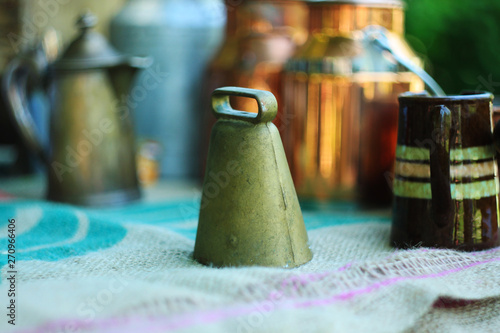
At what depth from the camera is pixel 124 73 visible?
3.27 feet

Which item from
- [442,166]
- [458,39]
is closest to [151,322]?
[442,166]

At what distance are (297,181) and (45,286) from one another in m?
0.51

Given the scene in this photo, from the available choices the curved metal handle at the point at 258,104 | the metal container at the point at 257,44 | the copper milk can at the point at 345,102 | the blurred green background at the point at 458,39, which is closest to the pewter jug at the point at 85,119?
the metal container at the point at 257,44

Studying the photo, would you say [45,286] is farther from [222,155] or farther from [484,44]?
[484,44]

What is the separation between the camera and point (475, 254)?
2.11 ft

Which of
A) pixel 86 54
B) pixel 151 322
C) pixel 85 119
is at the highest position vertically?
pixel 86 54

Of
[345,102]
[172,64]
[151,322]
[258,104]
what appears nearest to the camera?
[151,322]

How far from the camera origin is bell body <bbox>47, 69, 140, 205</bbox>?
38.1 inches

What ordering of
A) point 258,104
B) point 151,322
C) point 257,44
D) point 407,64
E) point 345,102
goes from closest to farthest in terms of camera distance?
point 151,322, point 258,104, point 407,64, point 345,102, point 257,44

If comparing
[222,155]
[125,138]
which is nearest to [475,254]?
[222,155]

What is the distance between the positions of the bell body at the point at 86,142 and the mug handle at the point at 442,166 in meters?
0.55

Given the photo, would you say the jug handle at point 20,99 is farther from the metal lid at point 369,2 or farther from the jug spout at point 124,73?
the metal lid at point 369,2

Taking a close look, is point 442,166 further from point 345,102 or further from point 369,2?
point 369,2

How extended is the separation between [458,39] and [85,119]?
791 mm
